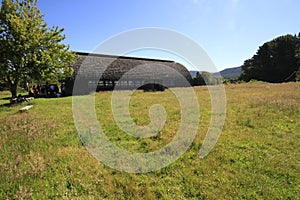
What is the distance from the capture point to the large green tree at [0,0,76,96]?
50.9 feet

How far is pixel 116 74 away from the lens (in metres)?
31.4

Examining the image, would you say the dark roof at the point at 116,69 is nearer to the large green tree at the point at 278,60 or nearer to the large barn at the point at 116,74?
the large barn at the point at 116,74

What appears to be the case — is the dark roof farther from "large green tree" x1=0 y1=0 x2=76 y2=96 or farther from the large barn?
"large green tree" x1=0 y1=0 x2=76 y2=96

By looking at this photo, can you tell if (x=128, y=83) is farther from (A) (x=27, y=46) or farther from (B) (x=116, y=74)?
(A) (x=27, y=46)

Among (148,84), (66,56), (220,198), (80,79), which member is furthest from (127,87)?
(220,198)

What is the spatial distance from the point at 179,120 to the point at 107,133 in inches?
135

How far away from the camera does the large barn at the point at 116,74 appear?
27.6 meters

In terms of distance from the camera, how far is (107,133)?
6996 millimetres

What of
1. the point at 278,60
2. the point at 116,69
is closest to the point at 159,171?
the point at 116,69

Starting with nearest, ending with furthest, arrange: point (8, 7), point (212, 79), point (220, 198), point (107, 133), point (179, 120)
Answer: point (220, 198) < point (107, 133) < point (179, 120) < point (8, 7) < point (212, 79)

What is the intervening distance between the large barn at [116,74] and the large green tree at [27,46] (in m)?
7.32

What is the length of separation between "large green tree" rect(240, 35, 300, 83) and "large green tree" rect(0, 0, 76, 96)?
53585 millimetres

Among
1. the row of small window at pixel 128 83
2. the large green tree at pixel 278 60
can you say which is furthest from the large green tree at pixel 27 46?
the large green tree at pixel 278 60

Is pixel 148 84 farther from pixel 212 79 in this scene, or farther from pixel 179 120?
pixel 179 120
